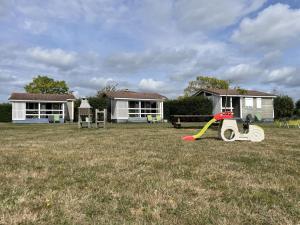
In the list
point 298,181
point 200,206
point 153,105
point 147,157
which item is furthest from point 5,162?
point 153,105

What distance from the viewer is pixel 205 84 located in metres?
70.1

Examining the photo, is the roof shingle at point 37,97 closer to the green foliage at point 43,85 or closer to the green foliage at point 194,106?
the green foliage at point 194,106

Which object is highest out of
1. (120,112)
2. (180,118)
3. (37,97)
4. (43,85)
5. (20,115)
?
(43,85)

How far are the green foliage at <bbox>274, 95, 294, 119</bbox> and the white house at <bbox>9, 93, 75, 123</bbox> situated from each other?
88.1 ft

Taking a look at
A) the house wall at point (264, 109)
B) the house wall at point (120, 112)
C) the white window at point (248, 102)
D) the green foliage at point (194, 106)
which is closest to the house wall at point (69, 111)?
the house wall at point (120, 112)

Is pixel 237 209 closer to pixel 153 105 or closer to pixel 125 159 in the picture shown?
pixel 125 159

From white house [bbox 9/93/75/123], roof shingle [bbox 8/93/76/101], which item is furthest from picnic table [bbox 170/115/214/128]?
roof shingle [bbox 8/93/76/101]

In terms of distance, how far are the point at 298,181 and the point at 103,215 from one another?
3085 mm

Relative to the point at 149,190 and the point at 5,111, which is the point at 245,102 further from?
the point at 149,190

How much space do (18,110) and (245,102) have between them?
92.1 ft

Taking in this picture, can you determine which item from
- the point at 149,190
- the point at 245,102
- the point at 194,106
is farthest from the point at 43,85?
the point at 149,190

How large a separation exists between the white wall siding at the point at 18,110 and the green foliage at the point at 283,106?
32295mm

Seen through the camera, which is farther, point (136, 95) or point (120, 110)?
point (136, 95)

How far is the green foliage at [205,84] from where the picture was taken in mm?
68000
